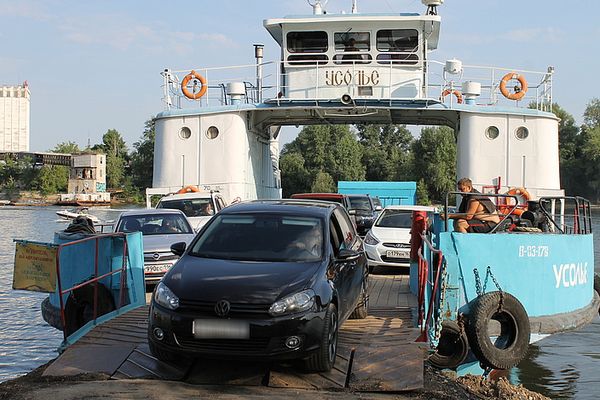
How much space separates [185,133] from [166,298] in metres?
12.5

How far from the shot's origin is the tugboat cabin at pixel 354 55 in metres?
18.6

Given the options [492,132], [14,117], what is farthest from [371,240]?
[14,117]

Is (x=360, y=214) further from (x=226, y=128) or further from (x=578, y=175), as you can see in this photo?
(x=578, y=175)

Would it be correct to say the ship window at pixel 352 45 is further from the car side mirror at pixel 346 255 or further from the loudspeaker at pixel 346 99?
the car side mirror at pixel 346 255

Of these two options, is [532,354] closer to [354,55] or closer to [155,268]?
[155,268]

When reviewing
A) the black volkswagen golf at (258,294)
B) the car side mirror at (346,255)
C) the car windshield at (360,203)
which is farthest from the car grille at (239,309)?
the car windshield at (360,203)

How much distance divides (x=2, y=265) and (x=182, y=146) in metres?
11.9

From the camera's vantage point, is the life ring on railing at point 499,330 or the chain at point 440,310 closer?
the chain at point 440,310

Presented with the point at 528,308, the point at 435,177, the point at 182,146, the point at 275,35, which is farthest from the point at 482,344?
the point at 435,177

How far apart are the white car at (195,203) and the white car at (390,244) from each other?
3.50 meters

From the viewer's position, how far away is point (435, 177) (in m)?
66.8

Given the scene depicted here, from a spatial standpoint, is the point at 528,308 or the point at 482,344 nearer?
the point at 482,344

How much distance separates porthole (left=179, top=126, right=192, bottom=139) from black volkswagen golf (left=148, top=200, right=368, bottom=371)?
11192mm

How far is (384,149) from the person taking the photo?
8625 cm
